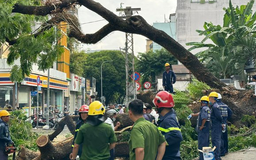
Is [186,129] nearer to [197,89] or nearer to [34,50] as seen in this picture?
[197,89]

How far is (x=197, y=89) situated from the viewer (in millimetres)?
13633

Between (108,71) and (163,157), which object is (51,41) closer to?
(163,157)

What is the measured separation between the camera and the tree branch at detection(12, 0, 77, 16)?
10523mm

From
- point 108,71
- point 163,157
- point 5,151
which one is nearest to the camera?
point 163,157

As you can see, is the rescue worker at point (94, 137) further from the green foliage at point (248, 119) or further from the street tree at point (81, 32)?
the green foliage at point (248, 119)

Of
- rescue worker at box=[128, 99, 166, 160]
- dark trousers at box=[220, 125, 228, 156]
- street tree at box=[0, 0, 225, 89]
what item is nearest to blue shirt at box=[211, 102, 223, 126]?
dark trousers at box=[220, 125, 228, 156]

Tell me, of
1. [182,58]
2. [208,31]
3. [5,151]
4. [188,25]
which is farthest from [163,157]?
[188,25]

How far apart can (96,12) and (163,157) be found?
764 cm

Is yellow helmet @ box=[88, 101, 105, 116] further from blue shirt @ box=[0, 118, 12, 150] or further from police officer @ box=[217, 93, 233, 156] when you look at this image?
police officer @ box=[217, 93, 233, 156]

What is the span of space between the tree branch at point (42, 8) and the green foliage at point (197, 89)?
17.7 ft

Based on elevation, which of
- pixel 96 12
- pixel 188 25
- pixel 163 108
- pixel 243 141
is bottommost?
pixel 243 141

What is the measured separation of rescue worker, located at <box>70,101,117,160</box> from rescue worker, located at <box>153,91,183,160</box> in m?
1.12

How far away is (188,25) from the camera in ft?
172

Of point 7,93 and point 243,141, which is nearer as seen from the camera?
point 243,141
